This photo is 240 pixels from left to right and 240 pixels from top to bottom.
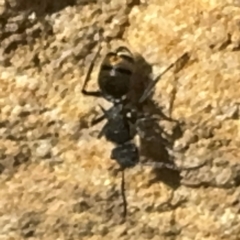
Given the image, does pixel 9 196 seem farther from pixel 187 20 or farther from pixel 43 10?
pixel 187 20

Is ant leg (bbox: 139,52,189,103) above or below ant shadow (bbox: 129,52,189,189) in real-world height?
above

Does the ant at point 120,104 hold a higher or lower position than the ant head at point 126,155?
higher

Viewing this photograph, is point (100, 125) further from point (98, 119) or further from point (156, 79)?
point (156, 79)

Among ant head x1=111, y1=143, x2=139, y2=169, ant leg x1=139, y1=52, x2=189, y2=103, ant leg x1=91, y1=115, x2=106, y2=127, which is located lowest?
ant head x1=111, y1=143, x2=139, y2=169

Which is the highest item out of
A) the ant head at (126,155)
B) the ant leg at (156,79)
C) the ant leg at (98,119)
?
the ant leg at (156,79)

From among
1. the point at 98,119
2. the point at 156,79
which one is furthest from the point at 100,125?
the point at 156,79

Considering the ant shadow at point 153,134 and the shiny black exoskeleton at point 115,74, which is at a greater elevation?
the shiny black exoskeleton at point 115,74
